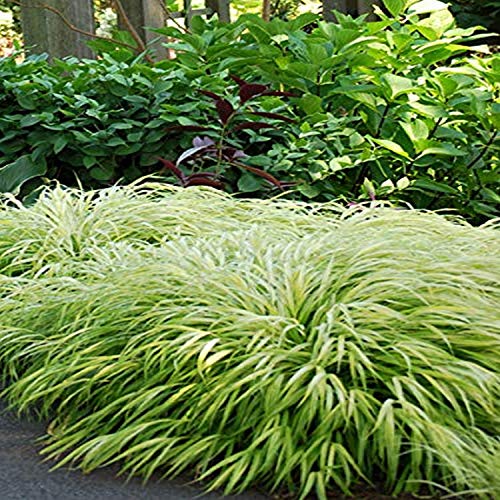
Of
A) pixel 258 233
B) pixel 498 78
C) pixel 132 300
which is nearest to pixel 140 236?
pixel 258 233

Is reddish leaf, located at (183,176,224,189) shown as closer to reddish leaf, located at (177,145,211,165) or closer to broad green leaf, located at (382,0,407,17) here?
reddish leaf, located at (177,145,211,165)

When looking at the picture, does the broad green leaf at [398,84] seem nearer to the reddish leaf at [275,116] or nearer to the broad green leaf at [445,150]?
the broad green leaf at [445,150]

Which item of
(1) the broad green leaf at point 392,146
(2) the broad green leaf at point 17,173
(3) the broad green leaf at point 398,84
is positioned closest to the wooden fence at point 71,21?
(2) the broad green leaf at point 17,173

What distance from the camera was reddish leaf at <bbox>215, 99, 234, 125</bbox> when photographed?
12.3 ft

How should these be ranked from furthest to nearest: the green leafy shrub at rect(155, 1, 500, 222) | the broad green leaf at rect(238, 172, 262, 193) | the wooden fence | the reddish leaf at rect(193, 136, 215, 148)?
1. the wooden fence
2. the green leafy shrub at rect(155, 1, 500, 222)
3. the broad green leaf at rect(238, 172, 262, 193)
4. the reddish leaf at rect(193, 136, 215, 148)

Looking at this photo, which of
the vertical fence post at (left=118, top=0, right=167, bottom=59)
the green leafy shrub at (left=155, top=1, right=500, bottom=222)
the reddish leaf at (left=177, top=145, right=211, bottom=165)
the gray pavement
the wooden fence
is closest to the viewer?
the gray pavement

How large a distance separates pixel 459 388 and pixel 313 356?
31cm

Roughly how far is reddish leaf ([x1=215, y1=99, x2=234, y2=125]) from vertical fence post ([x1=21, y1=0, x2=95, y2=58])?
174 cm

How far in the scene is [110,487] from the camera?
190 centimetres

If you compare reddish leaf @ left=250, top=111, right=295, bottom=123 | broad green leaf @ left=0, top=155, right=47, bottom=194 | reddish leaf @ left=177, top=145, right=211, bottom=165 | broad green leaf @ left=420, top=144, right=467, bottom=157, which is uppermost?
reddish leaf @ left=250, top=111, right=295, bottom=123

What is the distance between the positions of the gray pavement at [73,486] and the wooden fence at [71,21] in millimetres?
3491

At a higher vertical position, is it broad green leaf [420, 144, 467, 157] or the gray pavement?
broad green leaf [420, 144, 467, 157]

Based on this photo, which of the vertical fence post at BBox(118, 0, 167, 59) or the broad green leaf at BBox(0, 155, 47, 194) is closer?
the broad green leaf at BBox(0, 155, 47, 194)

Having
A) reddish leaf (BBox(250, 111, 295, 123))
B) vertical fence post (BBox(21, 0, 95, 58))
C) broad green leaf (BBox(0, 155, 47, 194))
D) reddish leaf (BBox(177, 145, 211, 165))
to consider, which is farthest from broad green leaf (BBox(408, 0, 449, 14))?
broad green leaf (BBox(0, 155, 47, 194))
